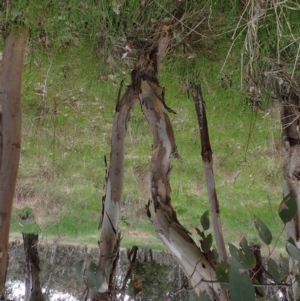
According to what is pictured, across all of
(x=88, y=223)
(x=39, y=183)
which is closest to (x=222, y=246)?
(x=39, y=183)

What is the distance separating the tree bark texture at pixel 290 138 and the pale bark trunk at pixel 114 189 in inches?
19.8

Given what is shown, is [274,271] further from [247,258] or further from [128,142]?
[128,142]

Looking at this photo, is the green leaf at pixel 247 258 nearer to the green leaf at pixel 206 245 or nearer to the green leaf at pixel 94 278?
the green leaf at pixel 206 245

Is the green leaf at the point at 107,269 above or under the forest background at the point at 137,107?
under

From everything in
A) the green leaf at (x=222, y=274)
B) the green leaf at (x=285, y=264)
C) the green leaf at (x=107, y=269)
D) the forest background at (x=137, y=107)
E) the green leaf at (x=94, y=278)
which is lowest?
the green leaf at (x=222, y=274)

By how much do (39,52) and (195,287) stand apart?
3.78ft

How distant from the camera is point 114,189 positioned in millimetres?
1203

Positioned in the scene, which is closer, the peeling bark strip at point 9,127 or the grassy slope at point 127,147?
the peeling bark strip at point 9,127

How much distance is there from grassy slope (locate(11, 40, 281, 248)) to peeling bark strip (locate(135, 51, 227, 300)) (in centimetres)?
42

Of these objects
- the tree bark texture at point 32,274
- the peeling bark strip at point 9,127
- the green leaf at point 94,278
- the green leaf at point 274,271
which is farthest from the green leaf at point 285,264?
the tree bark texture at point 32,274

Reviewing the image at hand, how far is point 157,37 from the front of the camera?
1323 mm

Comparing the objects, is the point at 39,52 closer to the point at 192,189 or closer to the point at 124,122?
the point at 124,122

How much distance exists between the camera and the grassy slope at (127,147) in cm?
181

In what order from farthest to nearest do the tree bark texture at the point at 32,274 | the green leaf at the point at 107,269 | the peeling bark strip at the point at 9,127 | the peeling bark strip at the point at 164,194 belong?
the tree bark texture at the point at 32,274
the peeling bark strip at the point at 9,127
the green leaf at the point at 107,269
the peeling bark strip at the point at 164,194
